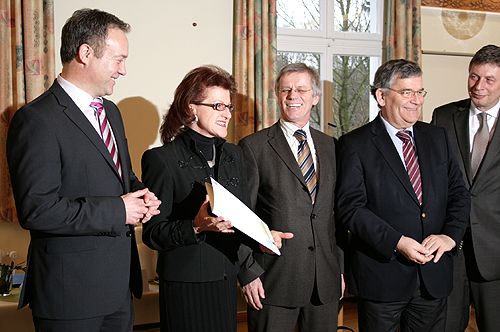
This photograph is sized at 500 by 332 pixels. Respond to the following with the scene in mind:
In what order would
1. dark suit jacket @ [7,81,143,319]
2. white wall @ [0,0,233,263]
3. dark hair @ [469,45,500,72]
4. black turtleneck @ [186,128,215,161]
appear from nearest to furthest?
1. dark suit jacket @ [7,81,143,319]
2. black turtleneck @ [186,128,215,161]
3. dark hair @ [469,45,500,72]
4. white wall @ [0,0,233,263]

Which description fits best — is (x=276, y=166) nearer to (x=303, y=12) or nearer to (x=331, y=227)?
(x=331, y=227)

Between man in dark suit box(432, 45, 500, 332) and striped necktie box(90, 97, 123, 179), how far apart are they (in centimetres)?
183

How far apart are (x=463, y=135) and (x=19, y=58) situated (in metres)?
3.00

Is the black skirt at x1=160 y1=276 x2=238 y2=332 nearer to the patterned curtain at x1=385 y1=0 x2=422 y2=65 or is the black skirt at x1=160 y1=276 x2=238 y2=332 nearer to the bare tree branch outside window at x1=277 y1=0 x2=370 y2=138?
the bare tree branch outside window at x1=277 y1=0 x2=370 y2=138

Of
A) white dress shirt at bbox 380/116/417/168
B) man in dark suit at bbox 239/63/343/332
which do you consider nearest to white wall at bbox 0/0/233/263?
man in dark suit at bbox 239/63/343/332

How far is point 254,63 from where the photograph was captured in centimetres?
359

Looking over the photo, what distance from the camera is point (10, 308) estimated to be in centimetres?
264

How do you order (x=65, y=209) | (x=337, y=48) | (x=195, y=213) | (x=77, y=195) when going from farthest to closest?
(x=337, y=48) < (x=195, y=213) < (x=77, y=195) < (x=65, y=209)

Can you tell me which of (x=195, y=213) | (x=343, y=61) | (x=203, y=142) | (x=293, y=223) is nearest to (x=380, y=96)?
(x=293, y=223)

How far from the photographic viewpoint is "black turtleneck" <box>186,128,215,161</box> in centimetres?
183

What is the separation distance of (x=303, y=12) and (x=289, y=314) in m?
2.97

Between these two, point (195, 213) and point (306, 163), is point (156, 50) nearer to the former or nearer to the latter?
point (306, 163)

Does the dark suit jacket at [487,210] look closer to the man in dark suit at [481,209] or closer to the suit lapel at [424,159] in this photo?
the man in dark suit at [481,209]

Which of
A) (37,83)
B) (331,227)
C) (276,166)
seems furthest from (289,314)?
(37,83)
